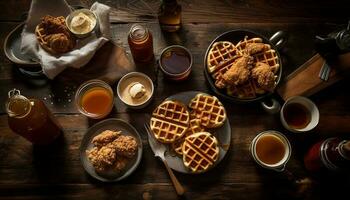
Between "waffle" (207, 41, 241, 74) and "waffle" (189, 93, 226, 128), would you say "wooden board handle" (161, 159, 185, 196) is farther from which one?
"waffle" (207, 41, 241, 74)

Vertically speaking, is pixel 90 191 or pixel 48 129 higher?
pixel 48 129

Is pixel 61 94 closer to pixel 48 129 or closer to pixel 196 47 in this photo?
pixel 48 129

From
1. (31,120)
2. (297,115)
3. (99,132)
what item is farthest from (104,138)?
(297,115)

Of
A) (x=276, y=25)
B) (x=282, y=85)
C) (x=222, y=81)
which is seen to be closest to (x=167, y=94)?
(x=222, y=81)

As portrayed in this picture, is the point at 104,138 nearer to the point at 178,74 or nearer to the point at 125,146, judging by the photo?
the point at 125,146

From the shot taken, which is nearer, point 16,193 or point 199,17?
point 16,193

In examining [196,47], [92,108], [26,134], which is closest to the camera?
[26,134]

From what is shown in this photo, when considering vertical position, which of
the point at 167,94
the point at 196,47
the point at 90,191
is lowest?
the point at 90,191
